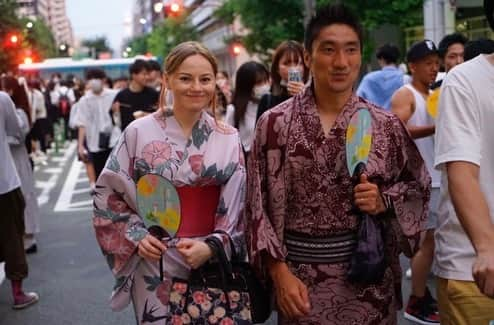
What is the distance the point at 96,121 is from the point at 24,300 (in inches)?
176

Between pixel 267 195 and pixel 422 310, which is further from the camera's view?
pixel 422 310

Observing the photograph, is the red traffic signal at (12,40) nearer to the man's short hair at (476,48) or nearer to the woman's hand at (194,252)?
the man's short hair at (476,48)

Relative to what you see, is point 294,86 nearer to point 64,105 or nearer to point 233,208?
point 233,208

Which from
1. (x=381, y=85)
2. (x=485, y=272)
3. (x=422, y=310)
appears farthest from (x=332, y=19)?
(x=381, y=85)

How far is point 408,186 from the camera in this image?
101 inches

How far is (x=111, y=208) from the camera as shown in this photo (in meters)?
3.02

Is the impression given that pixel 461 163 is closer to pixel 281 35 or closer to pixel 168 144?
pixel 168 144

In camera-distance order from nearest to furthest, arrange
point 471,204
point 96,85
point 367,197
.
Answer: point 471,204 < point 367,197 < point 96,85

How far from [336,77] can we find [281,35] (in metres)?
17.9

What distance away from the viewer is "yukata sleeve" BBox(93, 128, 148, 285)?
2996 millimetres

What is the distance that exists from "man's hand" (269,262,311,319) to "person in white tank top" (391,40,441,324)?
7.71ft

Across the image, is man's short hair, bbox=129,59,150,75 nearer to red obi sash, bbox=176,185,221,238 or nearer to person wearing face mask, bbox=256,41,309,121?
person wearing face mask, bbox=256,41,309,121

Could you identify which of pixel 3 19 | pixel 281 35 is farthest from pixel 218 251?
pixel 3 19

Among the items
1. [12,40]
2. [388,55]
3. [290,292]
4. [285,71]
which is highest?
[12,40]
